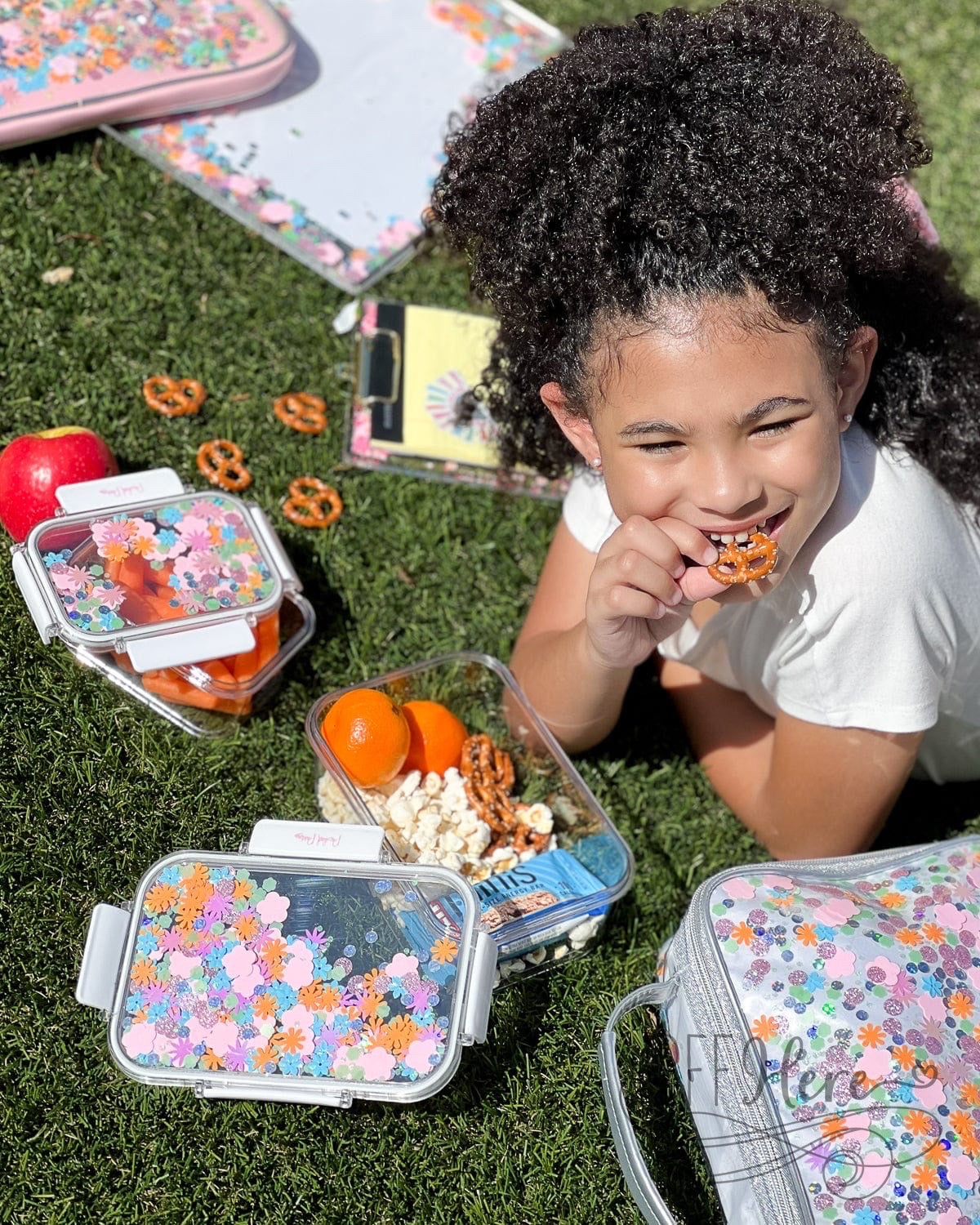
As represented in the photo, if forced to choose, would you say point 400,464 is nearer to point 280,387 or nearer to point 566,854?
point 280,387

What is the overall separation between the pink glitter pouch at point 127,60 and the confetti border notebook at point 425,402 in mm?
647

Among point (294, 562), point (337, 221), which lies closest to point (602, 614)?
point (294, 562)

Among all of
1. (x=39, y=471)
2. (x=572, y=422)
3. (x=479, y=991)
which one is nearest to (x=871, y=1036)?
(x=479, y=991)

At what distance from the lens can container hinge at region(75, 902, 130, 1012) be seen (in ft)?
5.42

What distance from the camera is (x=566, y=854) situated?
2.03m

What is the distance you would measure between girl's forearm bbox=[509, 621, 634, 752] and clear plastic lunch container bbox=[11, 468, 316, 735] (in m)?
0.39

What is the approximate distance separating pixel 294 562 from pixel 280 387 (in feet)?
1.37

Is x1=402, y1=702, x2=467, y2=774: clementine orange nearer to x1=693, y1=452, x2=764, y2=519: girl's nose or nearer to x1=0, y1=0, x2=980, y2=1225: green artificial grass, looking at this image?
x1=0, y1=0, x2=980, y2=1225: green artificial grass

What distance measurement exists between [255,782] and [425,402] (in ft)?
3.01

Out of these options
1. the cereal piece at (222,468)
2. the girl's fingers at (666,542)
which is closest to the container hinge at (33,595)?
the cereal piece at (222,468)

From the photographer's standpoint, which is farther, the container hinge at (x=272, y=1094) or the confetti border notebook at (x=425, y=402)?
the confetti border notebook at (x=425, y=402)

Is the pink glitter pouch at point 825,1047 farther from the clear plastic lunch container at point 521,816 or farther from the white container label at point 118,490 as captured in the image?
the white container label at point 118,490

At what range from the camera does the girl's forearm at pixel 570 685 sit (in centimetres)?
203

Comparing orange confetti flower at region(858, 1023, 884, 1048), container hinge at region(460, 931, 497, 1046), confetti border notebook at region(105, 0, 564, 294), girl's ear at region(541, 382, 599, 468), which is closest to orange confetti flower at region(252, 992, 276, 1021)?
container hinge at region(460, 931, 497, 1046)
